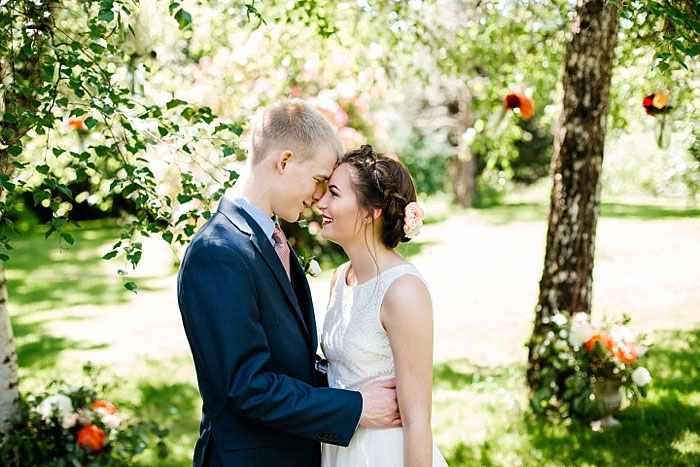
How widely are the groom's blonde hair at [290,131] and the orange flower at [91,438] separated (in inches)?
87.3

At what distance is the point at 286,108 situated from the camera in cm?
226

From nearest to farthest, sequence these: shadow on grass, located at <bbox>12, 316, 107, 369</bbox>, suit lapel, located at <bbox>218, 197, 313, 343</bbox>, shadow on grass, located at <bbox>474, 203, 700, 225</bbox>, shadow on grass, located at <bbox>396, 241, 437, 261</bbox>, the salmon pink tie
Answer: suit lapel, located at <bbox>218, 197, 313, 343</bbox> → the salmon pink tie → shadow on grass, located at <bbox>12, 316, 107, 369</bbox> → shadow on grass, located at <bbox>396, 241, 437, 261</bbox> → shadow on grass, located at <bbox>474, 203, 700, 225</bbox>

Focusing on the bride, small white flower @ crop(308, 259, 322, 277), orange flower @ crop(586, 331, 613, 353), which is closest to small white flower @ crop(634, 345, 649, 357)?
orange flower @ crop(586, 331, 613, 353)

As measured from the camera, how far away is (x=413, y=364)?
2.14 metres

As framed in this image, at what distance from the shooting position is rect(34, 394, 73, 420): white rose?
3670 mm

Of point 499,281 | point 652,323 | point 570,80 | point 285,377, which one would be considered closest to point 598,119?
point 570,80

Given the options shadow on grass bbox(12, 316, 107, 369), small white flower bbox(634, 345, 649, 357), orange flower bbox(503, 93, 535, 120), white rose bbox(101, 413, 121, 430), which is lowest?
shadow on grass bbox(12, 316, 107, 369)

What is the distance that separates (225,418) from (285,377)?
243 mm

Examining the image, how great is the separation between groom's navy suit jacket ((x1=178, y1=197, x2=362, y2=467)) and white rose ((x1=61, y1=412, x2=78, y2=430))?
1.84 m

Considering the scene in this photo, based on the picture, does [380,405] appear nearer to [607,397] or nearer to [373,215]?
[373,215]

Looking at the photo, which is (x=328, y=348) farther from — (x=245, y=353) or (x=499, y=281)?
(x=499, y=281)

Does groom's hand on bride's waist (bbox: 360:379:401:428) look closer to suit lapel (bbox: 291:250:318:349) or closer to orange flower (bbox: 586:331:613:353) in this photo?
suit lapel (bbox: 291:250:318:349)

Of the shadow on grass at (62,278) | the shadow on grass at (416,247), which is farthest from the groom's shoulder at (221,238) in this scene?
the shadow on grass at (416,247)

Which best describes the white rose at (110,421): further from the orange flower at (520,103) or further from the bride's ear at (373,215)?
the orange flower at (520,103)
